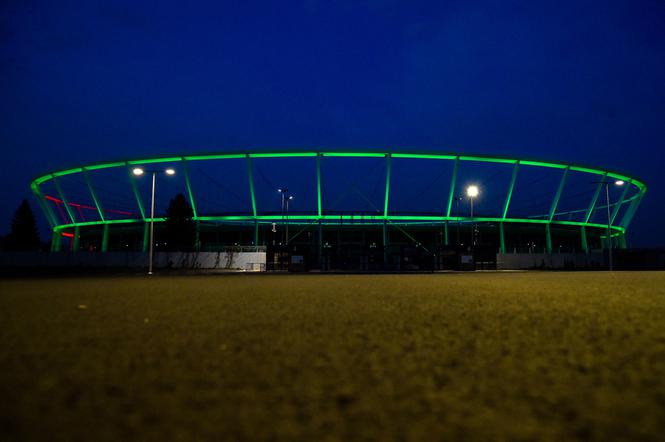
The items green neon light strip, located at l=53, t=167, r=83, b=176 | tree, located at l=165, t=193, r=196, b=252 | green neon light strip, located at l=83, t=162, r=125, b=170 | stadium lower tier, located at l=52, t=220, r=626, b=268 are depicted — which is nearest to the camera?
tree, located at l=165, t=193, r=196, b=252

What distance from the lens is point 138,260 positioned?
121 ft

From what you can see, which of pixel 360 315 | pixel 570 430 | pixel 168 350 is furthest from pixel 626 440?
pixel 360 315

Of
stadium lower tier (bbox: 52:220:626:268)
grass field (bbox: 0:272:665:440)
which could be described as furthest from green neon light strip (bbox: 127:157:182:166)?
grass field (bbox: 0:272:665:440)

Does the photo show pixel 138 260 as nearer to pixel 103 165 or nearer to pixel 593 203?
pixel 103 165

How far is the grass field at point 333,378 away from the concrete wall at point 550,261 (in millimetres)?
36343

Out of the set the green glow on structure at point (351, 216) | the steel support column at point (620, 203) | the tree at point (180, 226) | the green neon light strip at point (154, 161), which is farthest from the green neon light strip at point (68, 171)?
the steel support column at point (620, 203)

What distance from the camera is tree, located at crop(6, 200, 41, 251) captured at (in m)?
74.8

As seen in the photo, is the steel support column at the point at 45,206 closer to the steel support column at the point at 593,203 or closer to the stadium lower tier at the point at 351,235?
the stadium lower tier at the point at 351,235

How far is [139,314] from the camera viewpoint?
666cm

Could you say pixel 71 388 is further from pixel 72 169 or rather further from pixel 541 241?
pixel 541 241

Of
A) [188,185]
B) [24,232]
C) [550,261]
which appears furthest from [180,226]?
[24,232]

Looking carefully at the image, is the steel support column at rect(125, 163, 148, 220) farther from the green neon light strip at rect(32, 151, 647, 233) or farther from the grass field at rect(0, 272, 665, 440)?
the grass field at rect(0, 272, 665, 440)

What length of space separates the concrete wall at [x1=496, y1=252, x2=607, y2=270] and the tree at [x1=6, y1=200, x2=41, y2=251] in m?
74.2

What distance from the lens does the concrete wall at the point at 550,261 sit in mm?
40312
